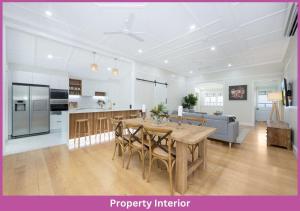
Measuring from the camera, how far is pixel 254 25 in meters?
3.10

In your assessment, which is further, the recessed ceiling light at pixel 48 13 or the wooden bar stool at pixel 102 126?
the wooden bar stool at pixel 102 126

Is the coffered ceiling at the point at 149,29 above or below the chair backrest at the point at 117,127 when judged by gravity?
above

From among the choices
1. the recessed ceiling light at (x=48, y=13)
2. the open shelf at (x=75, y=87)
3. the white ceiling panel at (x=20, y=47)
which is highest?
the recessed ceiling light at (x=48, y=13)

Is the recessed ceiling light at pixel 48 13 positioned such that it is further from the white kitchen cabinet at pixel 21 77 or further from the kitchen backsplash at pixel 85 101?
the kitchen backsplash at pixel 85 101

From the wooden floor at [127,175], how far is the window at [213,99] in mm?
5634

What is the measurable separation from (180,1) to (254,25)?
2059 mm

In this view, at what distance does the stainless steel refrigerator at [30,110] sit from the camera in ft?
14.8

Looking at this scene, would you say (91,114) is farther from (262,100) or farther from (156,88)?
(262,100)

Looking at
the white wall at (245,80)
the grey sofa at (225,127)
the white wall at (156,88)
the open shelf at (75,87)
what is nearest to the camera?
the grey sofa at (225,127)

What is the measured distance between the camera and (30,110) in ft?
15.8

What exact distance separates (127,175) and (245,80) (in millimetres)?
7824

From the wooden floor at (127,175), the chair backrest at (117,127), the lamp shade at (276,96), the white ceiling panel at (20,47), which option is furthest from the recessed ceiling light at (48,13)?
the lamp shade at (276,96)

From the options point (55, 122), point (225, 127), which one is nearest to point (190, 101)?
point (225, 127)
